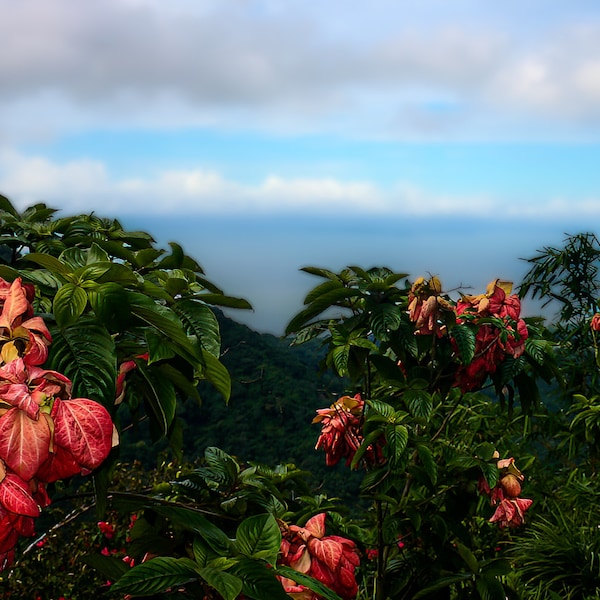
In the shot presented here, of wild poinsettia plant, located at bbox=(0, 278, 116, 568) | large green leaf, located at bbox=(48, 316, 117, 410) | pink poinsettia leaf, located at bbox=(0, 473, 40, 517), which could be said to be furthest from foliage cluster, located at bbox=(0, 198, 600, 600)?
pink poinsettia leaf, located at bbox=(0, 473, 40, 517)

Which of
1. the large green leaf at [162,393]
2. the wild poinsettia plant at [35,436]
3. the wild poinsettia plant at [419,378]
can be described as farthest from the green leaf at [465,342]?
the wild poinsettia plant at [35,436]

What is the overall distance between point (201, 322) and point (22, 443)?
516mm

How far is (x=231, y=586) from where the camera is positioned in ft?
3.92

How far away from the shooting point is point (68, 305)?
4.25ft


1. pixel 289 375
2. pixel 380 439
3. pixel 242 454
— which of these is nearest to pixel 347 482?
pixel 242 454

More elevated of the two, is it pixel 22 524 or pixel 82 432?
pixel 82 432

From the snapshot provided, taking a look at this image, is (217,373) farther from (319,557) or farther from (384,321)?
(384,321)

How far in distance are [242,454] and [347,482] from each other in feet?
2.79

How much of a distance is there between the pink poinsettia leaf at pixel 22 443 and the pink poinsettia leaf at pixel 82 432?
27 mm

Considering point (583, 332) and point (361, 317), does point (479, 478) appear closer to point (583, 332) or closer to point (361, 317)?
point (361, 317)

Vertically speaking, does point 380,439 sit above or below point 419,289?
below

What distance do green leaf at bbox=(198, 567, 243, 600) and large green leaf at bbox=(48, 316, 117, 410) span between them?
12.5 inches

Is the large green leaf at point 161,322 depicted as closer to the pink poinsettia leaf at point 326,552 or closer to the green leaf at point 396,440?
the pink poinsettia leaf at point 326,552

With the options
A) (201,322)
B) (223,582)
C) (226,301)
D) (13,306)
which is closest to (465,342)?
(226,301)
